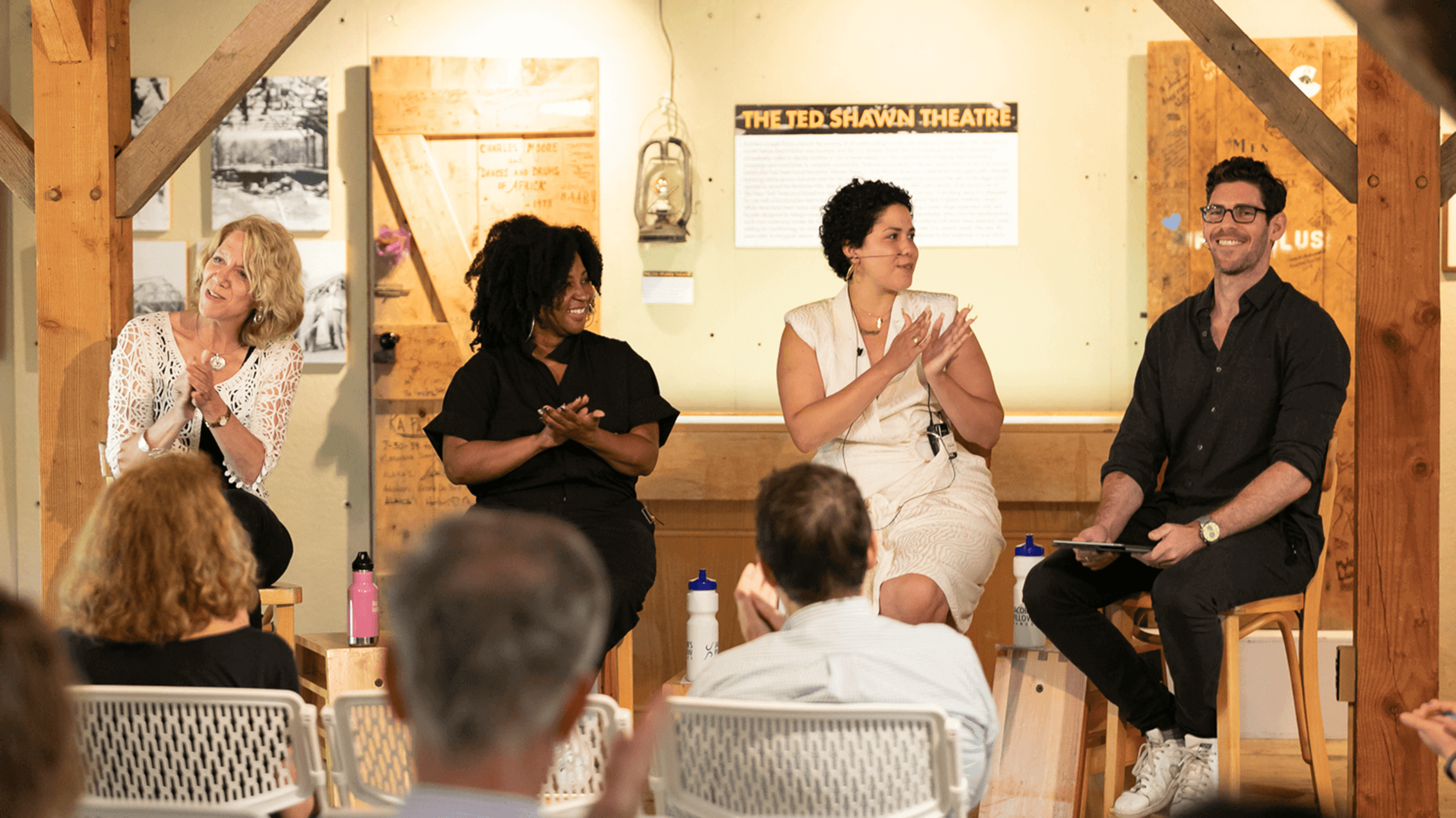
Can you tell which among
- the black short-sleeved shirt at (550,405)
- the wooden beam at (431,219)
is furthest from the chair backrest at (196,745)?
Result: the wooden beam at (431,219)

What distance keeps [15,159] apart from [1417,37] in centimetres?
352

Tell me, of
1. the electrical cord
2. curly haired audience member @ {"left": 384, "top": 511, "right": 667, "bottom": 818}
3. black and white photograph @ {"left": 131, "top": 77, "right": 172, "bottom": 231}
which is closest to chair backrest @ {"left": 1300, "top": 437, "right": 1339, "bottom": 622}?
the electrical cord

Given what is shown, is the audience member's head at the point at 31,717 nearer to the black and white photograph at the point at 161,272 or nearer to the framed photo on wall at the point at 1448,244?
the black and white photograph at the point at 161,272

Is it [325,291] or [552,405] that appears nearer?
[552,405]

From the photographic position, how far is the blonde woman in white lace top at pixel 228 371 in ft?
10.5

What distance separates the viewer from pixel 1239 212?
3074 millimetres

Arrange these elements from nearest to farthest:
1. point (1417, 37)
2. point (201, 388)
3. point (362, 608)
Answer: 1. point (1417, 37)
2. point (201, 388)
3. point (362, 608)

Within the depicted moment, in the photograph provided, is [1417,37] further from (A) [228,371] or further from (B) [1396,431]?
(A) [228,371]

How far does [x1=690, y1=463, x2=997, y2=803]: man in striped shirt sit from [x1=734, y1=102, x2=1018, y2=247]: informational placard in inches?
101

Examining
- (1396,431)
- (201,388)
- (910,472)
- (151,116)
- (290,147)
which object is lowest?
(910,472)

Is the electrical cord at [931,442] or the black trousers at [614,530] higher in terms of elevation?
the electrical cord at [931,442]

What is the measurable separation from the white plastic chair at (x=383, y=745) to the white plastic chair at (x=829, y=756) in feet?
0.35

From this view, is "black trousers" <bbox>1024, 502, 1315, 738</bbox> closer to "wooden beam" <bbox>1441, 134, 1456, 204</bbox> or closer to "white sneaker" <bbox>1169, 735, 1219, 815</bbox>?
"white sneaker" <bbox>1169, 735, 1219, 815</bbox>

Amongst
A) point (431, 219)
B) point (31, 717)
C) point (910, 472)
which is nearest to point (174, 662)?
point (31, 717)
